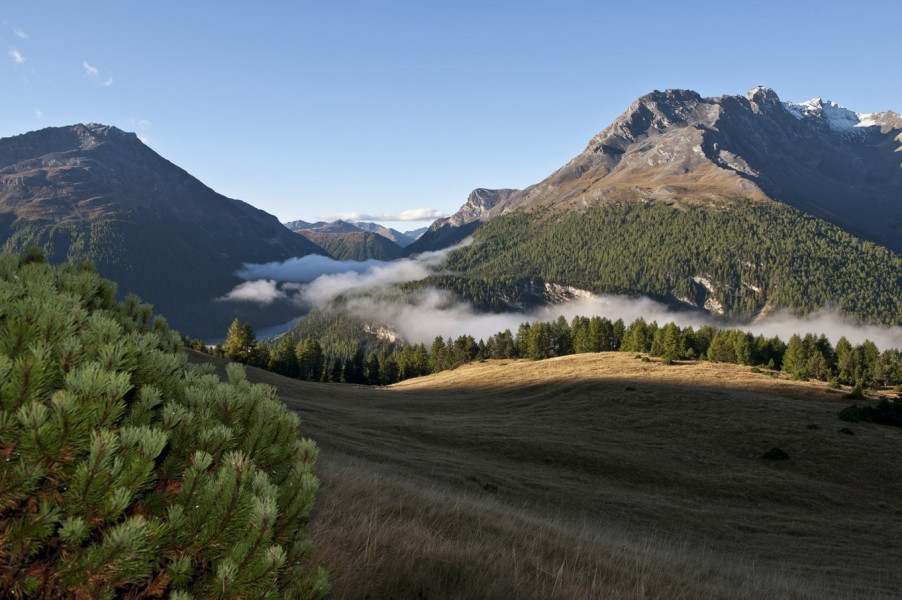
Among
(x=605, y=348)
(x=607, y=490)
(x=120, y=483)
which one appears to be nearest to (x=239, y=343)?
(x=607, y=490)

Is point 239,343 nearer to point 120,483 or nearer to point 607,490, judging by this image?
point 607,490

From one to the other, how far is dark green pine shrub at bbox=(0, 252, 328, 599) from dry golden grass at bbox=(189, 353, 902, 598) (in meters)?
1.53

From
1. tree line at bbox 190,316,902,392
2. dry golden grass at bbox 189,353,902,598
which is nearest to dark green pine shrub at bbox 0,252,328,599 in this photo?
dry golden grass at bbox 189,353,902,598

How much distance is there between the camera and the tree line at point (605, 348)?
258ft

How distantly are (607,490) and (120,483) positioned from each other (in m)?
25.9

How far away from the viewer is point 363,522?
620cm

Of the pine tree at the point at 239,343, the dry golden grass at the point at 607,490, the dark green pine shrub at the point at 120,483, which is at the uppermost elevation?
the dark green pine shrub at the point at 120,483

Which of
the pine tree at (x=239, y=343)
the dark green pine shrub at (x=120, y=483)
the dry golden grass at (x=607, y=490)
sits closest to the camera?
the dark green pine shrub at (x=120, y=483)

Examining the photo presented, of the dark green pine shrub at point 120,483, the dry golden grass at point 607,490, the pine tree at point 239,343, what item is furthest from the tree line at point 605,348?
the dark green pine shrub at point 120,483

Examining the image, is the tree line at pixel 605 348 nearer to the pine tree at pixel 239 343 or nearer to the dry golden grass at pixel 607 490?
the pine tree at pixel 239 343

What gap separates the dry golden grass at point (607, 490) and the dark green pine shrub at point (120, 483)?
1534 mm

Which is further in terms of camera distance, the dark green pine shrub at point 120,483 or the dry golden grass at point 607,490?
the dry golden grass at point 607,490

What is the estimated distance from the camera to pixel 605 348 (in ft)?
371

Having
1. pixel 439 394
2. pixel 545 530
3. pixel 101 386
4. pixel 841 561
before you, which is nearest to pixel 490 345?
pixel 439 394
